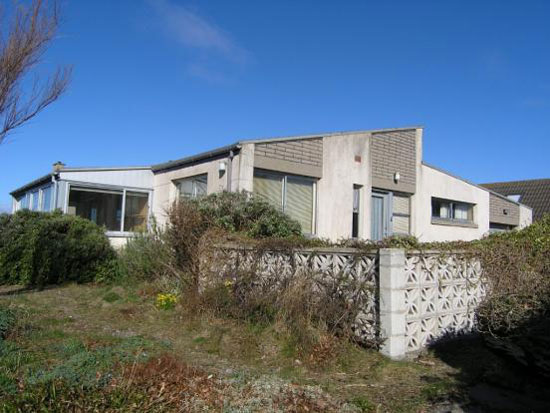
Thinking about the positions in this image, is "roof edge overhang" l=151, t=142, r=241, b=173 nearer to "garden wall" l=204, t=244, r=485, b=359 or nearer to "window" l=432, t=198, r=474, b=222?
"garden wall" l=204, t=244, r=485, b=359

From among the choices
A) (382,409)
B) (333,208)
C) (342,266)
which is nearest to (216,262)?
(342,266)

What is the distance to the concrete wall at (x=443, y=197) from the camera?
1571cm

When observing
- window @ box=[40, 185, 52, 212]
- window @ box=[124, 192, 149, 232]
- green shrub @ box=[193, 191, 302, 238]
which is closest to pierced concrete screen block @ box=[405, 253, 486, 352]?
green shrub @ box=[193, 191, 302, 238]

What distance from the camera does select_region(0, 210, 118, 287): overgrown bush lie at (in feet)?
35.9

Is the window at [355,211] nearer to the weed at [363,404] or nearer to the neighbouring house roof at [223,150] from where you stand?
the neighbouring house roof at [223,150]

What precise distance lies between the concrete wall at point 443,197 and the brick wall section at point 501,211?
32.1 inches

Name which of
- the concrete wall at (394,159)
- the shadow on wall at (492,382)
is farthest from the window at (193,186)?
the shadow on wall at (492,382)

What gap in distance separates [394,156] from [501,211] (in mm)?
7813

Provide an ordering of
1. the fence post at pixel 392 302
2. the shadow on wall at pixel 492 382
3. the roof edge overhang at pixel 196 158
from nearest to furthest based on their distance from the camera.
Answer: the shadow on wall at pixel 492 382
the fence post at pixel 392 302
the roof edge overhang at pixel 196 158

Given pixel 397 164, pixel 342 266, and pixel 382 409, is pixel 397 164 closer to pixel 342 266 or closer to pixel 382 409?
pixel 342 266

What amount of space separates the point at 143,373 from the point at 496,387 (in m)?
3.73

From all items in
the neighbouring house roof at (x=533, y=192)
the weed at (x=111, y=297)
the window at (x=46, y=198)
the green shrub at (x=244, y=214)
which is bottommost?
the weed at (x=111, y=297)

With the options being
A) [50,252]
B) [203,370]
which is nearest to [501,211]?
[50,252]

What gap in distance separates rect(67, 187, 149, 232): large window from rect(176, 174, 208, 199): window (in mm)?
1691
